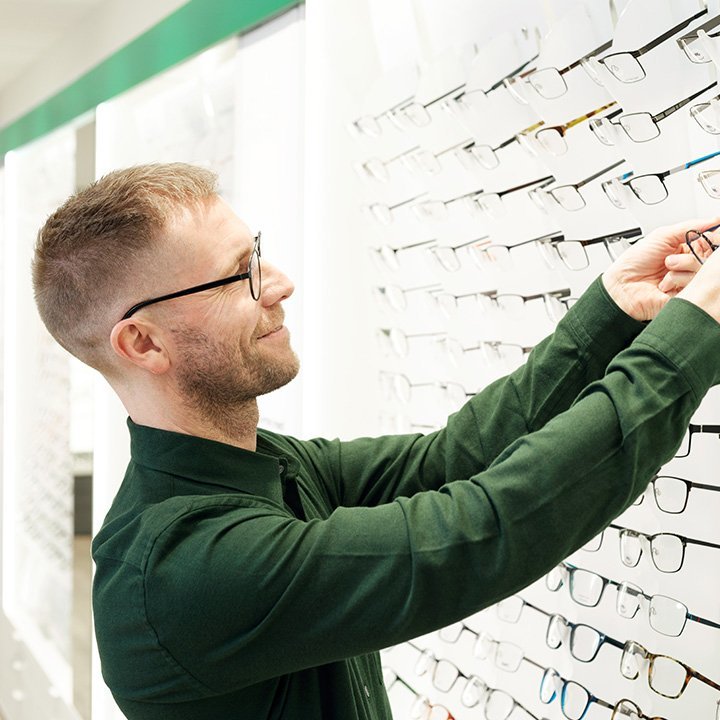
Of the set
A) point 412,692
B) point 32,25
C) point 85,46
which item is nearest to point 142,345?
point 412,692

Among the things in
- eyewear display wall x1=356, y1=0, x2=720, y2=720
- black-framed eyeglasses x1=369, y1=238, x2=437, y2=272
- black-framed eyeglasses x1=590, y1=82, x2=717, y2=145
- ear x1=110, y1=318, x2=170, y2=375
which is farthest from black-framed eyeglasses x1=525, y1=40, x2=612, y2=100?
ear x1=110, y1=318, x2=170, y2=375

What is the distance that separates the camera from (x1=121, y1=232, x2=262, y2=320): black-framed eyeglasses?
1.41m

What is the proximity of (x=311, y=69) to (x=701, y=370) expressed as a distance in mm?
1570

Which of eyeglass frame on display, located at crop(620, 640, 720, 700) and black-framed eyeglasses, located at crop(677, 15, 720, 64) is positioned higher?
A: black-framed eyeglasses, located at crop(677, 15, 720, 64)

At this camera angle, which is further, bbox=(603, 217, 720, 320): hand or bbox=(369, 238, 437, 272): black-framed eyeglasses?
bbox=(369, 238, 437, 272): black-framed eyeglasses

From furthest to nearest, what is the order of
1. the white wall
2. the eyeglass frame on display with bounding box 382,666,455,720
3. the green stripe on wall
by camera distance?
1. the white wall
2. the green stripe on wall
3. the eyeglass frame on display with bounding box 382,666,455,720

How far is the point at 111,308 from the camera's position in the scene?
4.73 feet

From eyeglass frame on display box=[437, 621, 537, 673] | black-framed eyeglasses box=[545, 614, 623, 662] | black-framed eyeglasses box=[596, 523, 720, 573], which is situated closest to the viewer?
black-framed eyeglasses box=[596, 523, 720, 573]

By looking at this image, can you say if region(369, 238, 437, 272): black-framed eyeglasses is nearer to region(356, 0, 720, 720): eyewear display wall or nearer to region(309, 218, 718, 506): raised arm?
region(356, 0, 720, 720): eyewear display wall

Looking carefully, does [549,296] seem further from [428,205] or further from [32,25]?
[32,25]

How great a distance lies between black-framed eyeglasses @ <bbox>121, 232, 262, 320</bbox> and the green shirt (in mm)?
184

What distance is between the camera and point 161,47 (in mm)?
3029

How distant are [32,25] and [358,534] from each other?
352 centimetres

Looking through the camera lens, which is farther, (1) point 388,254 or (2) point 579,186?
(1) point 388,254
